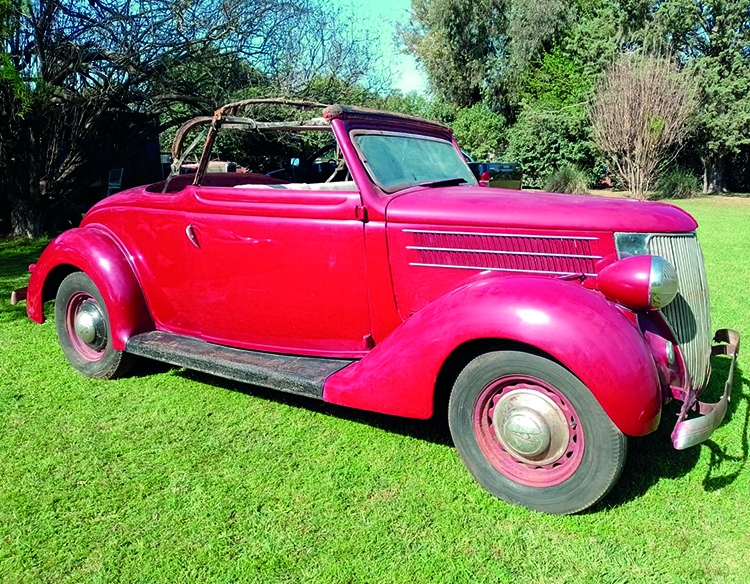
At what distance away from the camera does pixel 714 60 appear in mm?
24281

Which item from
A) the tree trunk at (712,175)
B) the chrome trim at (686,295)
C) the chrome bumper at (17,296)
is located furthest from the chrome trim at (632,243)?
the tree trunk at (712,175)

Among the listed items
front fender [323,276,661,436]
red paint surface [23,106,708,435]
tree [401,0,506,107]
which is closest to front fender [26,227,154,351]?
red paint surface [23,106,708,435]

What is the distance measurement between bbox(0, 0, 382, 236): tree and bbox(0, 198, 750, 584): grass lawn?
6850 millimetres

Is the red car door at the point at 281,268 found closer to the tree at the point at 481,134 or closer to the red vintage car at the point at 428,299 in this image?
the red vintage car at the point at 428,299

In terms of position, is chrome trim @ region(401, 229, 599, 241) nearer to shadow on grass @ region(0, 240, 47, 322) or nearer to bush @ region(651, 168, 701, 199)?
shadow on grass @ region(0, 240, 47, 322)

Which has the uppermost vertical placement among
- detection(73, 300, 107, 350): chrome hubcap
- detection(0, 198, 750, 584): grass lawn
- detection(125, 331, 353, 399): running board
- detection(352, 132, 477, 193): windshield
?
detection(352, 132, 477, 193): windshield

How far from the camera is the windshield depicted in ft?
11.8

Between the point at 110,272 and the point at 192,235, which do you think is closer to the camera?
the point at 192,235

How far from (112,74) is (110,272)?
670 cm

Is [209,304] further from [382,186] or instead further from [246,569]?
[246,569]

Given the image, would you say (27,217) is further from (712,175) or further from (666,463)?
(712,175)

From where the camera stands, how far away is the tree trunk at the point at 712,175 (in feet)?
83.7

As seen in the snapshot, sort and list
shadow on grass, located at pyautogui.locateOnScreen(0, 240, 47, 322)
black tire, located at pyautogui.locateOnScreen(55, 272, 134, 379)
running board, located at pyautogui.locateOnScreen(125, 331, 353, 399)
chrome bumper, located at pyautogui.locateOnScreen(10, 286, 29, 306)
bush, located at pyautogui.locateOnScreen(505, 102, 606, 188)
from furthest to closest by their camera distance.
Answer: bush, located at pyautogui.locateOnScreen(505, 102, 606, 188) < shadow on grass, located at pyautogui.locateOnScreen(0, 240, 47, 322) < chrome bumper, located at pyautogui.locateOnScreen(10, 286, 29, 306) < black tire, located at pyautogui.locateOnScreen(55, 272, 134, 379) < running board, located at pyautogui.locateOnScreen(125, 331, 353, 399)

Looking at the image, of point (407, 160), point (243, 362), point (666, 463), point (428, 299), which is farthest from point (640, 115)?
point (243, 362)
